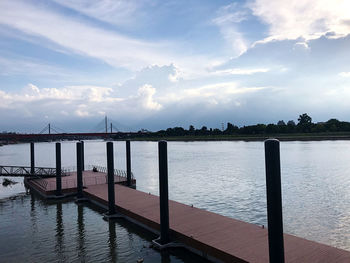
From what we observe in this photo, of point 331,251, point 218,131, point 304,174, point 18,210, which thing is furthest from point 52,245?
point 218,131

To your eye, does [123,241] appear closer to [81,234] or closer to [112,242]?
[112,242]

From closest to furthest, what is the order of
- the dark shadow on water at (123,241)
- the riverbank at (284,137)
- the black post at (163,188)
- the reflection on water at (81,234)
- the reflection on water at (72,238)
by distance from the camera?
the dark shadow on water at (123,241) < the black post at (163,188) < the reflection on water at (72,238) < the reflection on water at (81,234) < the riverbank at (284,137)

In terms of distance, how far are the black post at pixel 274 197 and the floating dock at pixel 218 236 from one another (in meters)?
2.26

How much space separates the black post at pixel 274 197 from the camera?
775 cm

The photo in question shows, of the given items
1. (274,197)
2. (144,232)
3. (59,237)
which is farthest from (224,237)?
(59,237)

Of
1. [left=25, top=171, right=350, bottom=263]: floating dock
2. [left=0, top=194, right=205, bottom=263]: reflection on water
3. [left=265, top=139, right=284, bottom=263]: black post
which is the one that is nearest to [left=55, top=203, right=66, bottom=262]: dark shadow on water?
[left=0, top=194, right=205, bottom=263]: reflection on water

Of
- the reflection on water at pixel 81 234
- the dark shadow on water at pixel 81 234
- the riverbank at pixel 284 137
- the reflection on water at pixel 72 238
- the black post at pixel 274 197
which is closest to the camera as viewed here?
the black post at pixel 274 197

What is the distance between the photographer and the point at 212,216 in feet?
50.4

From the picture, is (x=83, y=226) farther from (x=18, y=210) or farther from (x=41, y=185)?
(x=41, y=185)

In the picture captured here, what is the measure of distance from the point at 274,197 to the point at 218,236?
17.6 ft

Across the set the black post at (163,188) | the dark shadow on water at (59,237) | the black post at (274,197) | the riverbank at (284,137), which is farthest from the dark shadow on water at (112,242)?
the riverbank at (284,137)

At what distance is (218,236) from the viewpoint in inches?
488

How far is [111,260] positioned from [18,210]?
43.8 feet

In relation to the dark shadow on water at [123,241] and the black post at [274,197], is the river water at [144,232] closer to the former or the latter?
the dark shadow on water at [123,241]
